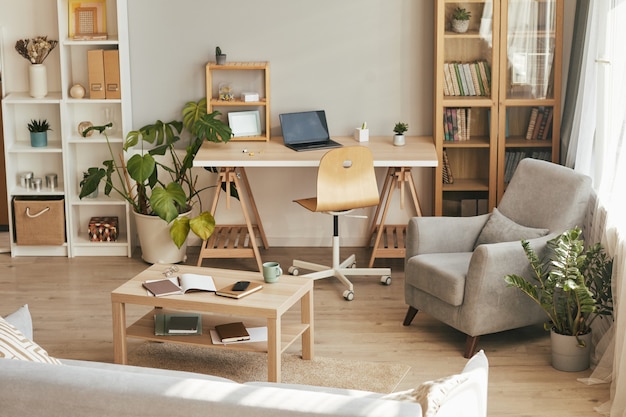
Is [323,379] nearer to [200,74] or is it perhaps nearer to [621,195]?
[621,195]

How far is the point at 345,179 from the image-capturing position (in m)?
5.45

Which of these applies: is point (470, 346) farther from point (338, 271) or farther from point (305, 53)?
point (305, 53)

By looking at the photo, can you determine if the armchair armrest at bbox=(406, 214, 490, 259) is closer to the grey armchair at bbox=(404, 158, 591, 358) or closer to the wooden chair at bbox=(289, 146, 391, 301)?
the grey armchair at bbox=(404, 158, 591, 358)

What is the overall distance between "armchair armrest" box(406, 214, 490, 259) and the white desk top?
0.65 m

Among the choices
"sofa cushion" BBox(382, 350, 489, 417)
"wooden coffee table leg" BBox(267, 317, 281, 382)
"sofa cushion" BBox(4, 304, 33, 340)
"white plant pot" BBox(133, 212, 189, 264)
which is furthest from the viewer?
"white plant pot" BBox(133, 212, 189, 264)

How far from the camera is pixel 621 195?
4.39 m

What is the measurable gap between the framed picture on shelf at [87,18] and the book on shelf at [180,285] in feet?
7.99

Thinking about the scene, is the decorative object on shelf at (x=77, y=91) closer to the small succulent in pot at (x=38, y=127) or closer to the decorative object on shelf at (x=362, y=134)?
the small succulent in pot at (x=38, y=127)

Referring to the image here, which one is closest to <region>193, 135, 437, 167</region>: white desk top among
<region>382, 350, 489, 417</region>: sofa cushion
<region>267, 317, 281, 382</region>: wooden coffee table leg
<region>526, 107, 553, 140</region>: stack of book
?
<region>526, 107, 553, 140</region>: stack of book

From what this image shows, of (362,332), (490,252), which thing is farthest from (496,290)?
(362,332)

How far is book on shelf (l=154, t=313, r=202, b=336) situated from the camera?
4.40 m

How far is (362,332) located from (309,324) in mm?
523

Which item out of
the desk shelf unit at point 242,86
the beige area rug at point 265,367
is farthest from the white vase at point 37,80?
the beige area rug at point 265,367

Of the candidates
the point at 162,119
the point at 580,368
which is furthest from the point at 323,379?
the point at 162,119
